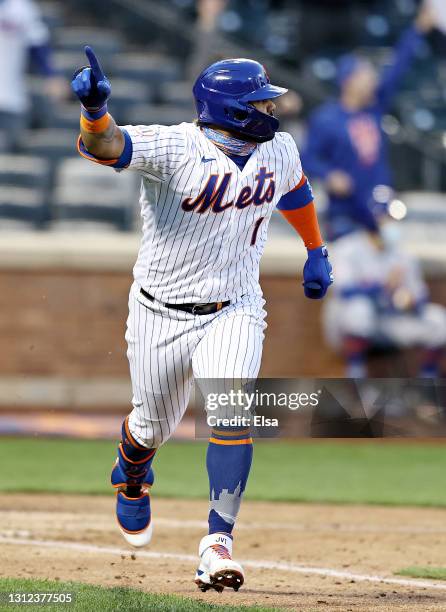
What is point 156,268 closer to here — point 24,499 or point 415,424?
point 24,499

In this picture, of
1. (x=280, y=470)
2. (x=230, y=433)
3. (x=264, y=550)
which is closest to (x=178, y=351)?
(x=230, y=433)

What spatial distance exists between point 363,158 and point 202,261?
592 centimetres

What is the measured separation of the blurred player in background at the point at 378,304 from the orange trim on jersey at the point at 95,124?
601cm

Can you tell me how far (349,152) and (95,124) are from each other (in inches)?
247

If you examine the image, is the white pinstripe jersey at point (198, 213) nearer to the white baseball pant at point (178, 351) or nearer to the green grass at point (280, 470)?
the white baseball pant at point (178, 351)

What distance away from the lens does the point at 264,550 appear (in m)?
6.25

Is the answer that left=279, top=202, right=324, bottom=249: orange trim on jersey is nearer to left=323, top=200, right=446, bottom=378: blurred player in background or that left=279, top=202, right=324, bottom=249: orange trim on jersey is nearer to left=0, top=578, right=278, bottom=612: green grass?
left=0, top=578, right=278, bottom=612: green grass

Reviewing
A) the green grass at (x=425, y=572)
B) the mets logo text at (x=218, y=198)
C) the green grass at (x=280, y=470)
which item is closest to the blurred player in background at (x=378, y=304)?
the green grass at (x=280, y=470)

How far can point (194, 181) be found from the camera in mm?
4734

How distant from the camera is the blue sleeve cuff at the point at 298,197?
5328 millimetres

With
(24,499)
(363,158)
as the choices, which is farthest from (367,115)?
(24,499)

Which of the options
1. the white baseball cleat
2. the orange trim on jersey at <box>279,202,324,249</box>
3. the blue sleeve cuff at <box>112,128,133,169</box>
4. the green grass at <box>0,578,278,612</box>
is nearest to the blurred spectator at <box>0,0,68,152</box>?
the orange trim on jersey at <box>279,202,324,249</box>

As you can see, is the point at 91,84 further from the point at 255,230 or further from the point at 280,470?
the point at 280,470

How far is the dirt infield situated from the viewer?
5102 mm
